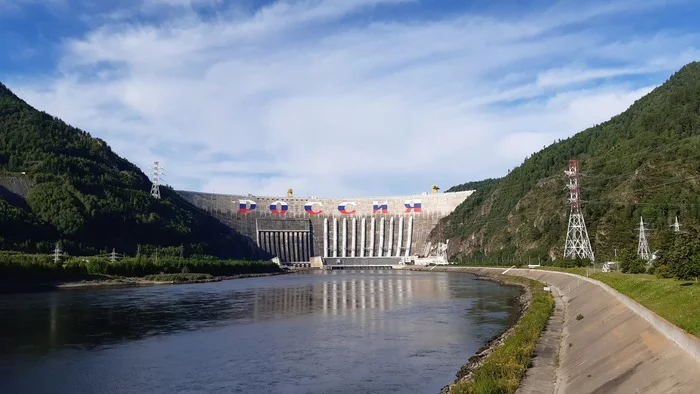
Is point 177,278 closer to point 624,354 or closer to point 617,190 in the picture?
point 617,190

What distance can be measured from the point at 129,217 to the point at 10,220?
134 feet

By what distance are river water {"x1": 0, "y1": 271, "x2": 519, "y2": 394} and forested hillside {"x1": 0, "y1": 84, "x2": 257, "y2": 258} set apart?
7431 cm

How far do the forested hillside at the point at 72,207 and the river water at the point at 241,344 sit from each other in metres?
74.3

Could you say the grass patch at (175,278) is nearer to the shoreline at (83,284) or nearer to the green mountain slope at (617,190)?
the shoreline at (83,284)

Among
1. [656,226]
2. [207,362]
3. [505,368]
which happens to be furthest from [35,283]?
[656,226]

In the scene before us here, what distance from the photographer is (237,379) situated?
31.3m

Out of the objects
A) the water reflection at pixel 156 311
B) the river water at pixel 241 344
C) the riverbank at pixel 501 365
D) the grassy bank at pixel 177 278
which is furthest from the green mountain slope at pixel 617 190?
the grassy bank at pixel 177 278

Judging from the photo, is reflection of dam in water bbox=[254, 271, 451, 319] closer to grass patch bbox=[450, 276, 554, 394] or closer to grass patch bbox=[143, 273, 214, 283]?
grass patch bbox=[450, 276, 554, 394]

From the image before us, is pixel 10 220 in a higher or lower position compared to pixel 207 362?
higher

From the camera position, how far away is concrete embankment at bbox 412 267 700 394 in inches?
728

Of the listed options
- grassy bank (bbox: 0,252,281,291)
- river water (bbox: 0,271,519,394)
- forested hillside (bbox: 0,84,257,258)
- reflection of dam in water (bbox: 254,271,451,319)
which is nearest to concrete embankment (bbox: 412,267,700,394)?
river water (bbox: 0,271,519,394)

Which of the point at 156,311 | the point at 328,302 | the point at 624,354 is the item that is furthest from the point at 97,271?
the point at 624,354

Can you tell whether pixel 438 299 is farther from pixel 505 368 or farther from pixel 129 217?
pixel 129 217

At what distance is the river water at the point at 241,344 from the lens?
30578 millimetres
